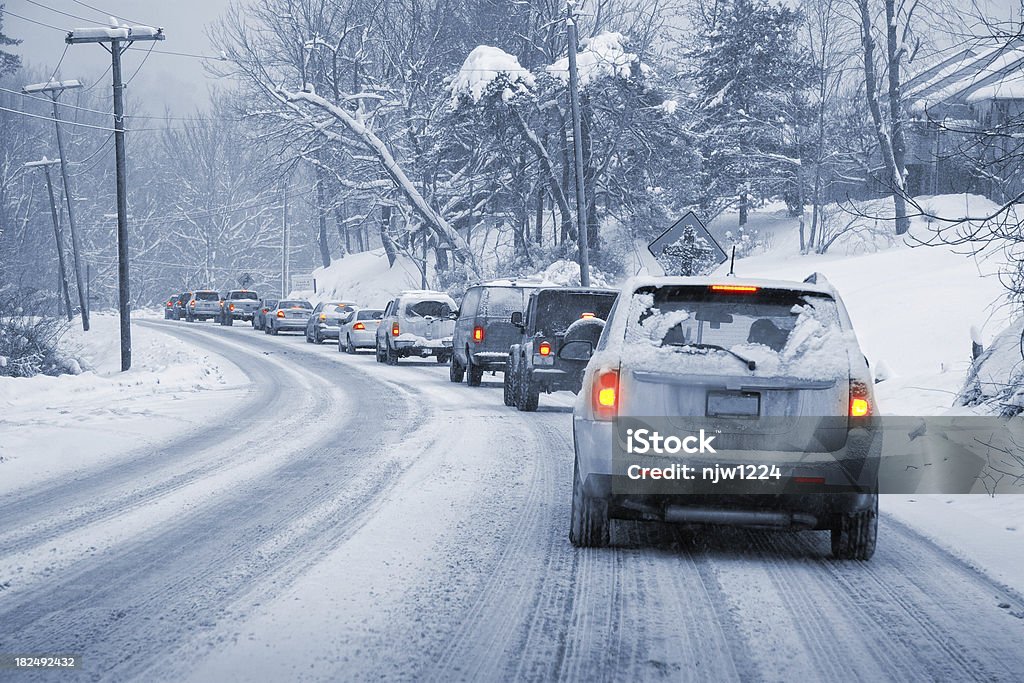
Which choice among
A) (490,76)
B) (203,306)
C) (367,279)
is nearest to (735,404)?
(490,76)

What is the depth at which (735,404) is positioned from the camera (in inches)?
259

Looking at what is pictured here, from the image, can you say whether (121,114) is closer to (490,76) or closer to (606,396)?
(490,76)

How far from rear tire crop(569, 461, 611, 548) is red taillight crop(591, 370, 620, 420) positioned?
49cm

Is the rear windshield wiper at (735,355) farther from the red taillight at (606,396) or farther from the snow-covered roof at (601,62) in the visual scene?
the snow-covered roof at (601,62)

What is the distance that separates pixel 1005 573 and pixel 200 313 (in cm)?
6195

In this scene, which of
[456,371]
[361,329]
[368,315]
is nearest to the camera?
[456,371]

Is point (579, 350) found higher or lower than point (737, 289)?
lower

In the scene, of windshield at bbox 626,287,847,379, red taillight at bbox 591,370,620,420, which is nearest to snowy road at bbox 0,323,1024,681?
red taillight at bbox 591,370,620,420

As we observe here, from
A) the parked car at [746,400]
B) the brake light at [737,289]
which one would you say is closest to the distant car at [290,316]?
the parked car at [746,400]

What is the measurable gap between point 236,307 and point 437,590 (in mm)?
56351

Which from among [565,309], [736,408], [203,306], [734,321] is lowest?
[203,306]

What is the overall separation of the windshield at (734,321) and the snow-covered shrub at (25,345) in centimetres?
2605

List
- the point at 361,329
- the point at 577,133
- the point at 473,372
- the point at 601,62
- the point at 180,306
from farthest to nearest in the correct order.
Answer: the point at 180,306 < the point at 601,62 < the point at 361,329 < the point at 577,133 < the point at 473,372

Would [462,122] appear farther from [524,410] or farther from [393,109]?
[524,410]
